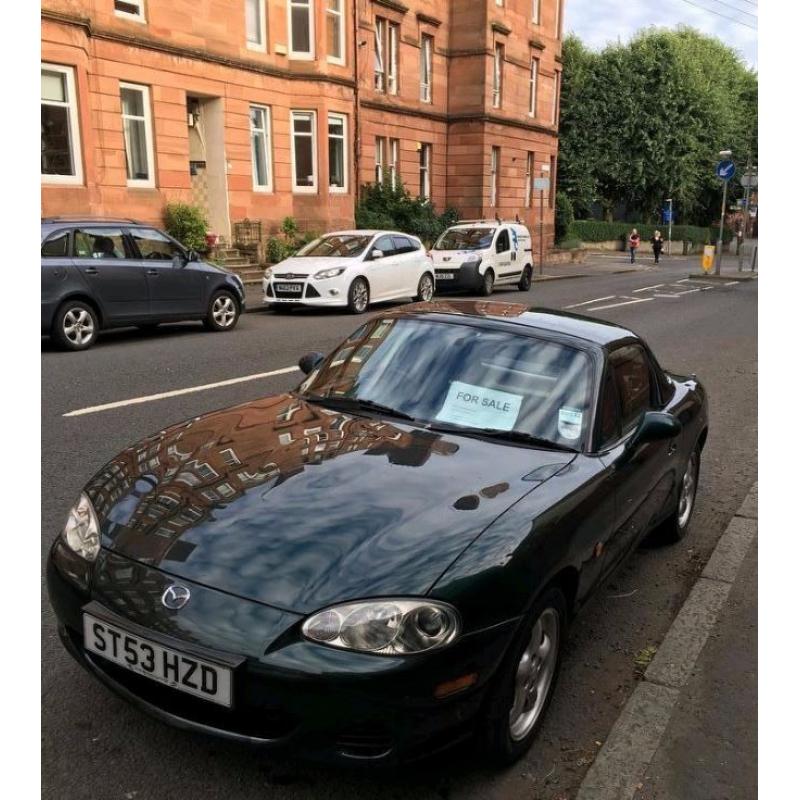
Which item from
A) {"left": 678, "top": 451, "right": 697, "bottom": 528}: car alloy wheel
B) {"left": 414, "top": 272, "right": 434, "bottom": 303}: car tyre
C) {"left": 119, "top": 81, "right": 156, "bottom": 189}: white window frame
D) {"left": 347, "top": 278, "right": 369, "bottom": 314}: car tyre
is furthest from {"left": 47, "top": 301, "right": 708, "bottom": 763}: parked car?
{"left": 119, "top": 81, "right": 156, "bottom": 189}: white window frame

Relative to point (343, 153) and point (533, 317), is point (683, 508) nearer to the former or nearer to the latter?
point (533, 317)

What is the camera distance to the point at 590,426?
358 cm

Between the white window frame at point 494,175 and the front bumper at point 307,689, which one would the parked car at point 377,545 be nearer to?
the front bumper at point 307,689

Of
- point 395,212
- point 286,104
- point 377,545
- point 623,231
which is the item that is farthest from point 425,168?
point 377,545

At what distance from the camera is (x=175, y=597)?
2.48 meters

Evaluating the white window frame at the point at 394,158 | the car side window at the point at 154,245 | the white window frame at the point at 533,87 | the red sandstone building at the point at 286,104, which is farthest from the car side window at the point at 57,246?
the white window frame at the point at 533,87

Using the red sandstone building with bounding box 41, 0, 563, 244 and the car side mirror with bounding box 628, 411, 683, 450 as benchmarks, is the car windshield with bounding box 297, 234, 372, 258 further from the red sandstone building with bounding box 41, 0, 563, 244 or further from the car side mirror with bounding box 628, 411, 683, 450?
the car side mirror with bounding box 628, 411, 683, 450

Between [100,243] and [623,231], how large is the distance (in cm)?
5278

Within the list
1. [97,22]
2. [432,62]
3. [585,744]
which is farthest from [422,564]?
[432,62]

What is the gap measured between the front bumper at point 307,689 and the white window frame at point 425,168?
1265 inches

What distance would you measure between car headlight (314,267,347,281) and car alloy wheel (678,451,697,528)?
11.1 metres

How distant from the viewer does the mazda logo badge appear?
96.9 inches

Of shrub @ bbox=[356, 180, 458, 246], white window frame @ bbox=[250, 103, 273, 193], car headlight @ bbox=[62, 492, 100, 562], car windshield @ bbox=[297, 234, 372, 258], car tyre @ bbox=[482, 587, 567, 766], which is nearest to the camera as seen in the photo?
car tyre @ bbox=[482, 587, 567, 766]

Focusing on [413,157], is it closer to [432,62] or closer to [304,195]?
[432,62]
